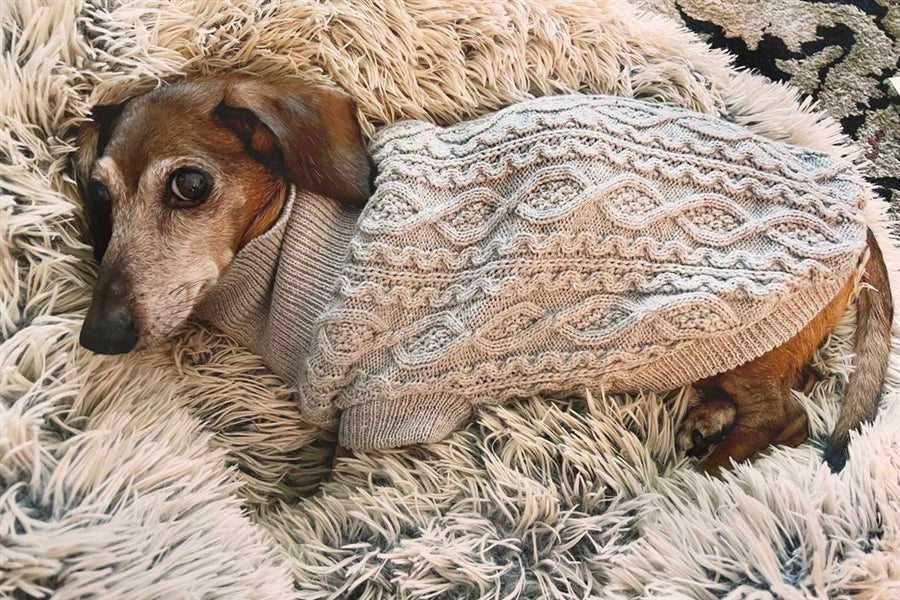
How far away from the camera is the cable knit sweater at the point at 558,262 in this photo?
1129 millimetres

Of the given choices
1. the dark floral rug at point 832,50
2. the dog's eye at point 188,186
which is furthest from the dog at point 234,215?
the dark floral rug at point 832,50

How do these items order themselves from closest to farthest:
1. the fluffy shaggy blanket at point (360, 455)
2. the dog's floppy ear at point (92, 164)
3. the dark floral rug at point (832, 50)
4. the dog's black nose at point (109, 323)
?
the fluffy shaggy blanket at point (360, 455) → the dog's black nose at point (109, 323) → the dog's floppy ear at point (92, 164) → the dark floral rug at point (832, 50)

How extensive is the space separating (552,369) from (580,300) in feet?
0.41

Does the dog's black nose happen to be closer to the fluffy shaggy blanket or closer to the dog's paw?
the fluffy shaggy blanket

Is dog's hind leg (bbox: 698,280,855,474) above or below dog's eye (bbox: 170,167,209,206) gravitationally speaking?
above

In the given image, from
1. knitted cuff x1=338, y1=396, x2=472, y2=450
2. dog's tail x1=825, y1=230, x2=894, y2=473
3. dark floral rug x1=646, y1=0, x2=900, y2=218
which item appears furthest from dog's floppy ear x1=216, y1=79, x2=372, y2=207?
dark floral rug x1=646, y1=0, x2=900, y2=218

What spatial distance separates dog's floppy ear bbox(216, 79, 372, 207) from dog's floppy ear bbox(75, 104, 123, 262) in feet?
0.64

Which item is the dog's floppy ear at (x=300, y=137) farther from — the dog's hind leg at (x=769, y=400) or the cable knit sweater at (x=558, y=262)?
the dog's hind leg at (x=769, y=400)

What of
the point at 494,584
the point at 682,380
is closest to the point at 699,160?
the point at 682,380

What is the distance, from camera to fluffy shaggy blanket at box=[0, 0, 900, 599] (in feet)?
3.17

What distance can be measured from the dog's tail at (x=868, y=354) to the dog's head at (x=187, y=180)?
858 millimetres

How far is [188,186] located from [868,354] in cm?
116

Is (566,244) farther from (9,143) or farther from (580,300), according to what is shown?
(9,143)

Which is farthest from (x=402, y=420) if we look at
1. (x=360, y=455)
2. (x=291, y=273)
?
(x=291, y=273)
